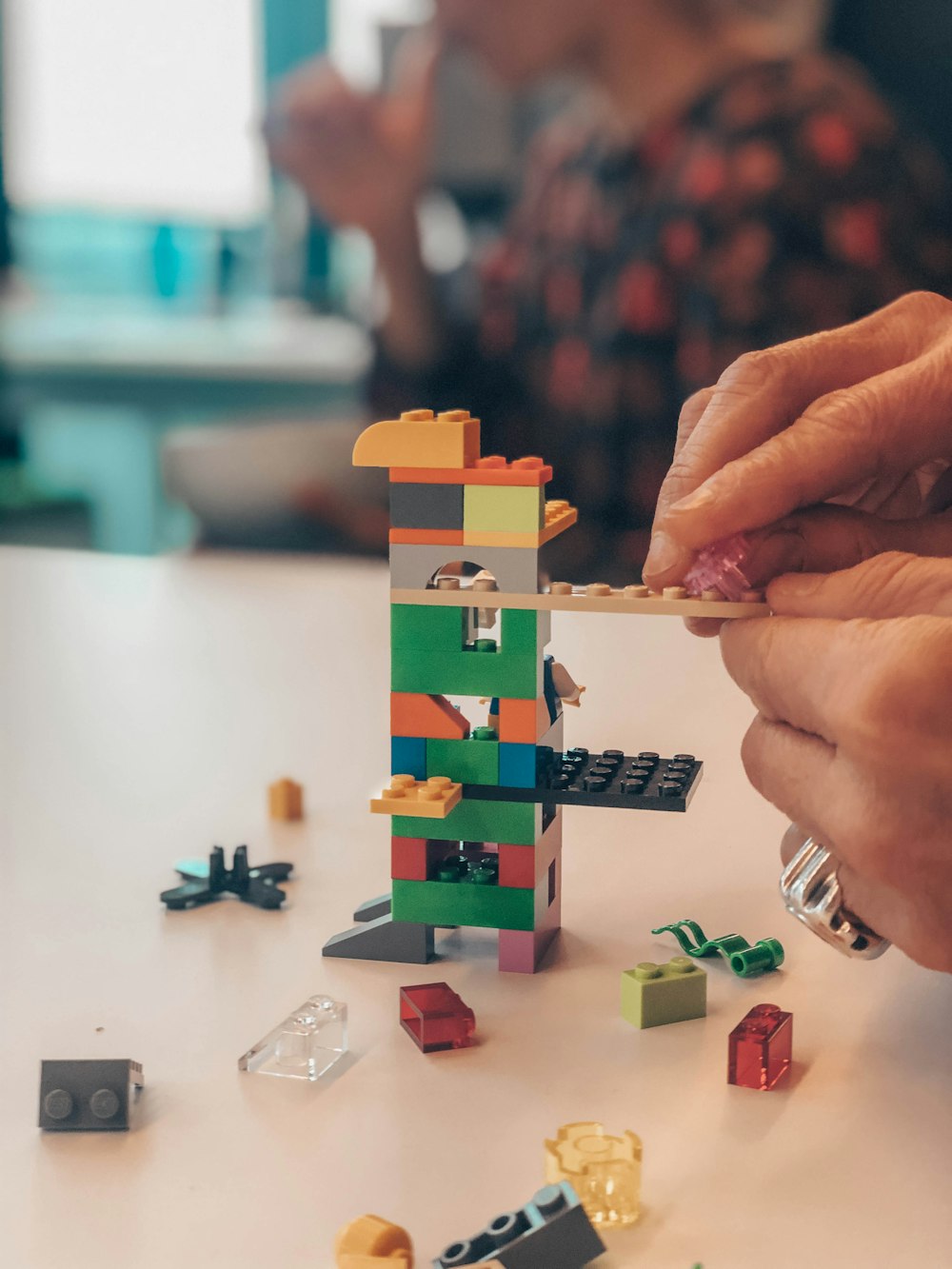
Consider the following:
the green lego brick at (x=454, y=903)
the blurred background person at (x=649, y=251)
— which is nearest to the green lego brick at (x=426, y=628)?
the green lego brick at (x=454, y=903)

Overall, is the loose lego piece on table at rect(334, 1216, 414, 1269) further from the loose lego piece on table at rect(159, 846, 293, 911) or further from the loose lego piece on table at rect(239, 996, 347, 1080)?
the loose lego piece on table at rect(159, 846, 293, 911)

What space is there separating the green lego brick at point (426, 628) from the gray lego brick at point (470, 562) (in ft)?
0.04

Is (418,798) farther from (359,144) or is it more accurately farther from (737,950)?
(359,144)

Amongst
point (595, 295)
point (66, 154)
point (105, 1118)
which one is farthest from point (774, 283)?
point (66, 154)

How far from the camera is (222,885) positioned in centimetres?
70

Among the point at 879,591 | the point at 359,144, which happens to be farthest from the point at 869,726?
the point at 359,144

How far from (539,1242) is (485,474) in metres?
0.31

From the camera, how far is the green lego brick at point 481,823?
623 mm

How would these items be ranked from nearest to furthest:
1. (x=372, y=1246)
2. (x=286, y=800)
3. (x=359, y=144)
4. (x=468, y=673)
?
1. (x=372, y=1246)
2. (x=468, y=673)
3. (x=286, y=800)
4. (x=359, y=144)

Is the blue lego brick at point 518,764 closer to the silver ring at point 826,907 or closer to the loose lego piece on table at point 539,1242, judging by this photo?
the silver ring at point 826,907

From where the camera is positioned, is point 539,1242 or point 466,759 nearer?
point 539,1242

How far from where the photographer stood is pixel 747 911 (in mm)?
691

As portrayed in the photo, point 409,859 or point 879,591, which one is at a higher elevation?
point 879,591

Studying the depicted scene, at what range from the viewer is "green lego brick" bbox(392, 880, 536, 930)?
0.63m
